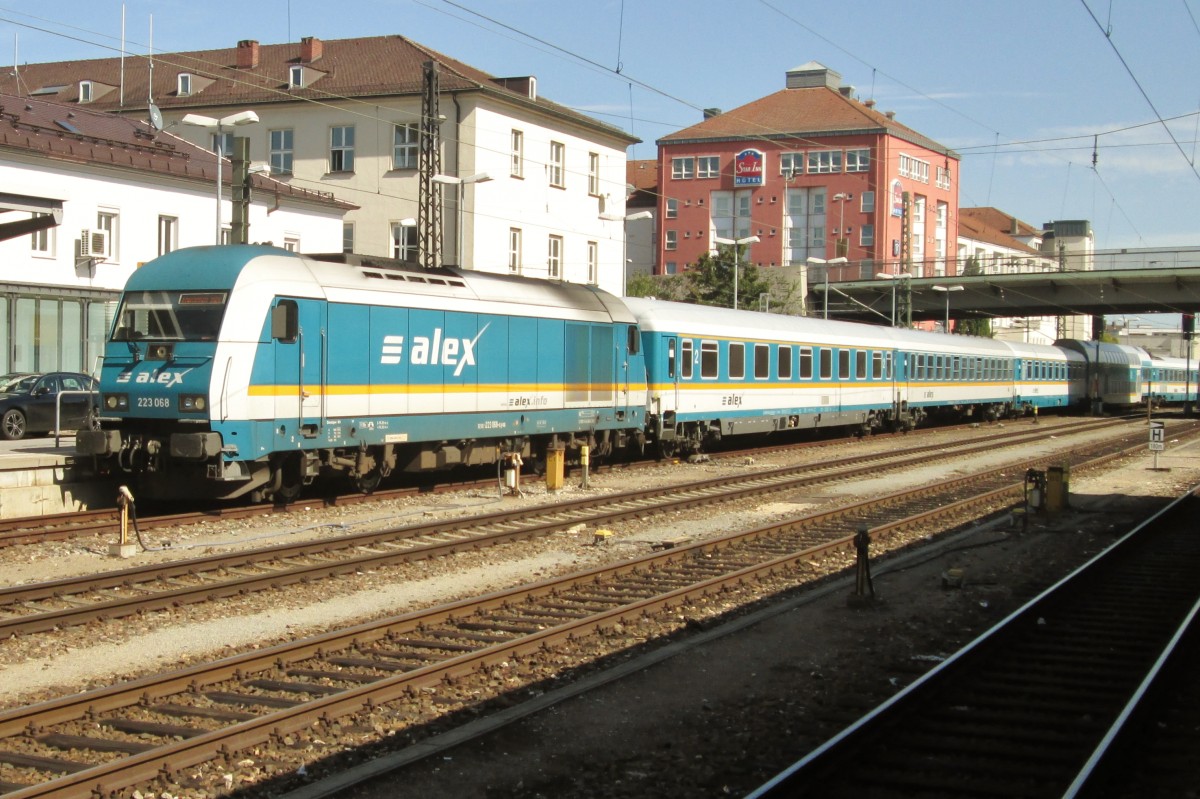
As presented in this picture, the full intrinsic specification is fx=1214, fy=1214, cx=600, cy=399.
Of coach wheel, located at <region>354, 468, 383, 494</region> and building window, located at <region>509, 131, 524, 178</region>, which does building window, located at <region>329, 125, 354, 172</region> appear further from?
coach wheel, located at <region>354, 468, 383, 494</region>

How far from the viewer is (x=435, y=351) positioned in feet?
65.2

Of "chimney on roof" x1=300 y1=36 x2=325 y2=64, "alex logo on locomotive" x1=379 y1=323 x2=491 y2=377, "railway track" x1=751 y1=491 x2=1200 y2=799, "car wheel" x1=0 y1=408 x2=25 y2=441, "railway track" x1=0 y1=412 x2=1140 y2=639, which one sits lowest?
"railway track" x1=751 y1=491 x2=1200 y2=799

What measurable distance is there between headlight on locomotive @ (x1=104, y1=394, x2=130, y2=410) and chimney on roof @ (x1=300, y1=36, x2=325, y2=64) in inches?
1534

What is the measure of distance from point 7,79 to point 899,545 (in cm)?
5630

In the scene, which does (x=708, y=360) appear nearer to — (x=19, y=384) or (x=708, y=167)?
(x=19, y=384)

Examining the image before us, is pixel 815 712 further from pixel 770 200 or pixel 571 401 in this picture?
pixel 770 200

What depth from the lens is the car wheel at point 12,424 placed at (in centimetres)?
2509

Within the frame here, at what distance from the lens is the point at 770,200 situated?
89438 mm

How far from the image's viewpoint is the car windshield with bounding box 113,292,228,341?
1641 centimetres

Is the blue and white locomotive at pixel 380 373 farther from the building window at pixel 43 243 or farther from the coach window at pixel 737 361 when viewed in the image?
the building window at pixel 43 243

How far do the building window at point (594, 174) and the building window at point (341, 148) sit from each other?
34.4 ft

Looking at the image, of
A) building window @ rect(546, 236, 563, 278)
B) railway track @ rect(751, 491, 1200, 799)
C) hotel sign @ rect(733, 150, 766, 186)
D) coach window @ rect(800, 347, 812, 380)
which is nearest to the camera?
railway track @ rect(751, 491, 1200, 799)

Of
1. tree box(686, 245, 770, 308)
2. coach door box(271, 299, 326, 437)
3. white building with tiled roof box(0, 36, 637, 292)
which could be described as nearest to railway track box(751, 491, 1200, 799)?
coach door box(271, 299, 326, 437)

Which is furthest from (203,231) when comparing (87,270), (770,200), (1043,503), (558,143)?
(770,200)
